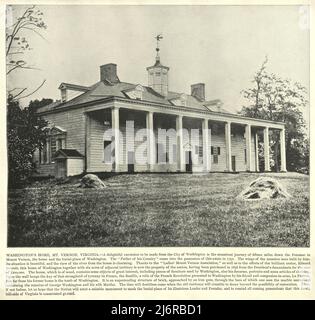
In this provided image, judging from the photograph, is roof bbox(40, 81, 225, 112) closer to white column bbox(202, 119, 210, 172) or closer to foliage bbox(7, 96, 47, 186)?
foliage bbox(7, 96, 47, 186)

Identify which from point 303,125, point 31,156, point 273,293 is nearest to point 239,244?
point 273,293

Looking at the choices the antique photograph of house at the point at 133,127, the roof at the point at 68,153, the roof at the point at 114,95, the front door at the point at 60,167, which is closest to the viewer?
the antique photograph of house at the point at 133,127

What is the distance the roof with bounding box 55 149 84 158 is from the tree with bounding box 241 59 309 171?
3.16m

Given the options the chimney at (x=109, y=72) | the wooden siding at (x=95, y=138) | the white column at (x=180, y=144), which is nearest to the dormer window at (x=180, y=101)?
the white column at (x=180, y=144)

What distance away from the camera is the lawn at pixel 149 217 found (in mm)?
7234

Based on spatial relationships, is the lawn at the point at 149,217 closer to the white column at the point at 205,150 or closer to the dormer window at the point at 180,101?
the white column at the point at 205,150

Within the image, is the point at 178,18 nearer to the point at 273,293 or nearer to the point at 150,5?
the point at 150,5

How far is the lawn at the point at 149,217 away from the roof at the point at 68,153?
0.47 metres

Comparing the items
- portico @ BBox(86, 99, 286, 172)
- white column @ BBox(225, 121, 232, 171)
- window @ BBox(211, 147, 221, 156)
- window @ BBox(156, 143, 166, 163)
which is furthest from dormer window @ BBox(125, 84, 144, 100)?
white column @ BBox(225, 121, 232, 171)

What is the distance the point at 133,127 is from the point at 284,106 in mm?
2872

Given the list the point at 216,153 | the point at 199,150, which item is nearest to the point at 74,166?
the point at 199,150

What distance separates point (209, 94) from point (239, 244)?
116 inches

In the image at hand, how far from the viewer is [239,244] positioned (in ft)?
23.9
